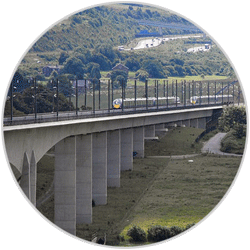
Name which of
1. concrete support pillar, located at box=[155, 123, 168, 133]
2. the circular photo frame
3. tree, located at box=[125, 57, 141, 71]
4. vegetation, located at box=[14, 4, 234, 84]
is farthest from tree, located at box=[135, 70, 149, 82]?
concrete support pillar, located at box=[155, 123, 168, 133]

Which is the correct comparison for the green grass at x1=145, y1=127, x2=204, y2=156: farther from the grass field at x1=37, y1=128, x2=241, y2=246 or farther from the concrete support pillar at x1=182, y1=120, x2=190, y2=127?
the concrete support pillar at x1=182, y1=120, x2=190, y2=127

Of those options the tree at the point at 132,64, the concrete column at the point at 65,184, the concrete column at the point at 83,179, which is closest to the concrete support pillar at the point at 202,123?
the tree at the point at 132,64

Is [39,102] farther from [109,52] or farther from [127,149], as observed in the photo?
[109,52]

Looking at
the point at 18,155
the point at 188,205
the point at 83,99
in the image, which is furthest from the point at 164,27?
the point at 18,155

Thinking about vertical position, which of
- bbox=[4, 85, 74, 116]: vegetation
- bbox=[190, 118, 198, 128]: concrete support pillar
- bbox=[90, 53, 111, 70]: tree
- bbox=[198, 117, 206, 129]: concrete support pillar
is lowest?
bbox=[190, 118, 198, 128]: concrete support pillar

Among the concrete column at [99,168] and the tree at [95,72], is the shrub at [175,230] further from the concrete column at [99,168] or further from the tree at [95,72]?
the tree at [95,72]

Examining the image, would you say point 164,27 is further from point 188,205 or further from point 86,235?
point 86,235
